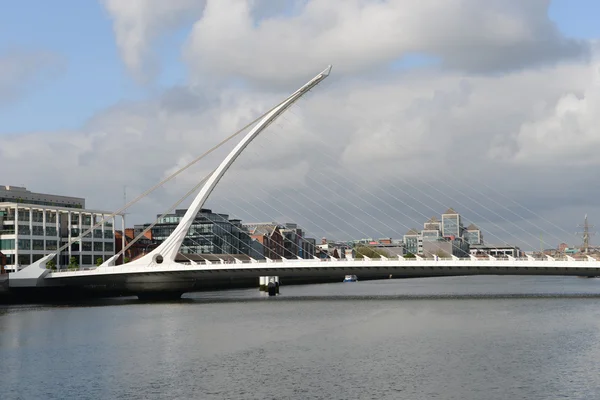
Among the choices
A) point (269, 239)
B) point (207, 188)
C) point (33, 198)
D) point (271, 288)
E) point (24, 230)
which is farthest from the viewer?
point (269, 239)

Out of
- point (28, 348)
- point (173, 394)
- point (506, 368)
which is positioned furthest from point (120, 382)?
point (506, 368)

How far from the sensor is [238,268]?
61688 mm

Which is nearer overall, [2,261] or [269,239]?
[2,261]

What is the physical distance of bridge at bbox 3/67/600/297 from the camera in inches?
2286

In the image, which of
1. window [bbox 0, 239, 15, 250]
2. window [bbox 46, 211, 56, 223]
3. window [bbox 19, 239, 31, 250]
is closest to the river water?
window [bbox 0, 239, 15, 250]

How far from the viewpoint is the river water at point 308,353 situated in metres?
25.1

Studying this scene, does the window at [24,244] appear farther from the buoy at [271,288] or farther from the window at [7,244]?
the buoy at [271,288]

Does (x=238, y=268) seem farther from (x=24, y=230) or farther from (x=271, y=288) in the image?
(x=24, y=230)

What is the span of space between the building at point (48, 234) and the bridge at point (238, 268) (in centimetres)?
1410

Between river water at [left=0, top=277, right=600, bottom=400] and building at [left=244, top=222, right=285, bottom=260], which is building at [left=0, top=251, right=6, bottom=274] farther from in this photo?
building at [left=244, top=222, right=285, bottom=260]

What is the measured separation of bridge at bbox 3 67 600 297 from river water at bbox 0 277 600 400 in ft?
16.3

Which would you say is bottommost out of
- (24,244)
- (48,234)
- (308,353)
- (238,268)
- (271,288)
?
(308,353)

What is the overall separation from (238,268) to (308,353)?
96.8 ft

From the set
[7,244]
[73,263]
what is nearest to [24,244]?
[7,244]
